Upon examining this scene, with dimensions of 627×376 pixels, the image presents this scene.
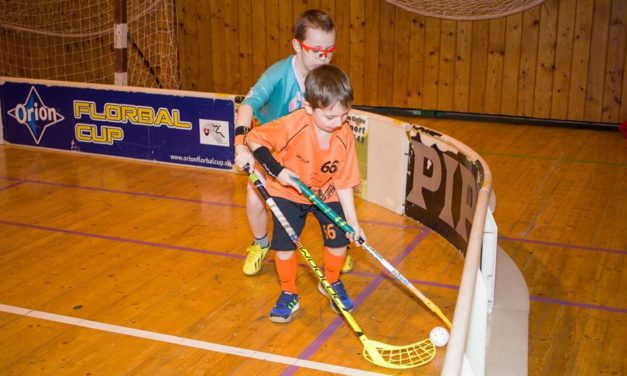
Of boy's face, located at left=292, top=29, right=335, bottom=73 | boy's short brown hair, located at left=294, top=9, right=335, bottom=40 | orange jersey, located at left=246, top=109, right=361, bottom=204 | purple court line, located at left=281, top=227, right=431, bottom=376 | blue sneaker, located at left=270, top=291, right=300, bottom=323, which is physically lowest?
purple court line, located at left=281, top=227, right=431, bottom=376

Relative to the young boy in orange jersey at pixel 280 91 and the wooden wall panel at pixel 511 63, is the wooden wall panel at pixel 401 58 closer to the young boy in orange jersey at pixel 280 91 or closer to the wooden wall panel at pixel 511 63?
the wooden wall panel at pixel 511 63

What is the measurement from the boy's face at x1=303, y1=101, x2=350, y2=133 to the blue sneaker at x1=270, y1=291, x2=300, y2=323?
3.13 feet

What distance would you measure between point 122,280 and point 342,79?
192 cm

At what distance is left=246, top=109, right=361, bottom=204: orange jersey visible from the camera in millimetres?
3529

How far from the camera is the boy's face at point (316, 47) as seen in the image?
3691mm

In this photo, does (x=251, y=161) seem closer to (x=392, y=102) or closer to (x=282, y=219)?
(x=282, y=219)

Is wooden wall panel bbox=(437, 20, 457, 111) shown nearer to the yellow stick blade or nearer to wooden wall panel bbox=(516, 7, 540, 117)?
wooden wall panel bbox=(516, 7, 540, 117)

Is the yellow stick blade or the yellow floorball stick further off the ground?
the yellow floorball stick

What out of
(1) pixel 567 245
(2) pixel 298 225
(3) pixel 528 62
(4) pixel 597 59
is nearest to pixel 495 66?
(3) pixel 528 62

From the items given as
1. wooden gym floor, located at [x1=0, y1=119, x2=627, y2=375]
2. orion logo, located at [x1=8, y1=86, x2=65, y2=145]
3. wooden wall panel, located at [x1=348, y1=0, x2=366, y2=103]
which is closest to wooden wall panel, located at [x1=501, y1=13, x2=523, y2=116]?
wooden wall panel, located at [x1=348, y1=0, x2=366, y2=103]

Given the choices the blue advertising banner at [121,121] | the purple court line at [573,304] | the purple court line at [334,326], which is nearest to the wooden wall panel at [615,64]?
the blue advertising banner at [121,121]

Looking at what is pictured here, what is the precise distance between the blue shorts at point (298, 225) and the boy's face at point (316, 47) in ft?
2.26

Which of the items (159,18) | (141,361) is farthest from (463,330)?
(159,18)

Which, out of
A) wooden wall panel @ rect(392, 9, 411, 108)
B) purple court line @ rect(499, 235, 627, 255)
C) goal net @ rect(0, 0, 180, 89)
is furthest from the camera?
goal net @ rect(0, 0, 180, 89)
